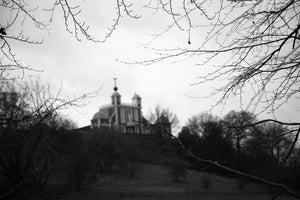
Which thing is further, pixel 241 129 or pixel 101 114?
pixel 101 114

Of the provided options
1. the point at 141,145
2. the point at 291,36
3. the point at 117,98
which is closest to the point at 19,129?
the point at 291,36

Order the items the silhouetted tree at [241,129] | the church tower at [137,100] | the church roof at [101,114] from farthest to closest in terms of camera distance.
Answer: the church tower at [137,100] < the church roof at [101,114] < the silhouetted tree at [241,129]

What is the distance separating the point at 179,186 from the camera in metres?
46.3

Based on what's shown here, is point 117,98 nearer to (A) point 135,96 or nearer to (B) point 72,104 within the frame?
(A) point 135,96

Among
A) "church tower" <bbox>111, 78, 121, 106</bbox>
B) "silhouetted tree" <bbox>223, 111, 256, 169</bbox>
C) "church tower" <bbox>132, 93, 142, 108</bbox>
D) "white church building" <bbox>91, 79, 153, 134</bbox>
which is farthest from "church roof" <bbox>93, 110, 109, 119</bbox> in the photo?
"silhouetted tree" <bbox>223, 111, 256, 169</bbox>

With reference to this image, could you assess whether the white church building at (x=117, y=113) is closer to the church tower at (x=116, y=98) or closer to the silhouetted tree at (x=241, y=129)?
the church tower at (x=116, y=98)

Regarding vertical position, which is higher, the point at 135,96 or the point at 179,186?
the point at 135,96

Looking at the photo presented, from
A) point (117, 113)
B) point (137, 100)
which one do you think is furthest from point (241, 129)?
point (137, 100)

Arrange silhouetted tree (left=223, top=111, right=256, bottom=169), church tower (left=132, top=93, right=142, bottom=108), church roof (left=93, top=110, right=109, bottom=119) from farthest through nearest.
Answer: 1. church tower (left=132, top=93, right=142, bottom=108)
2. church roof (left=93, top=110, right=109, bottom=119)
3. silhouetted tree (left=223, top=111, right=256, bottom=169)

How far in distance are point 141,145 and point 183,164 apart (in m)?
6.20

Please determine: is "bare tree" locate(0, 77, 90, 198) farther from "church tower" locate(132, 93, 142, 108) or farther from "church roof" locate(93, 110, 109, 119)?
"church tower" locate(132, 93, 142, 108)

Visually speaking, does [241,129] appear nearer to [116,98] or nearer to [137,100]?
[116,98]

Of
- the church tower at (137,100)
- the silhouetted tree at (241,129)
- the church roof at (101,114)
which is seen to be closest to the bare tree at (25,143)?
the silhouetted tree at (241,129)

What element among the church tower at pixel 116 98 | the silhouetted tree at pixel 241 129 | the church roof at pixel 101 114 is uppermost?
the church tower at pixel 116 98
